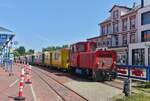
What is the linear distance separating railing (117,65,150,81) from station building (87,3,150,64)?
2573 centimetres

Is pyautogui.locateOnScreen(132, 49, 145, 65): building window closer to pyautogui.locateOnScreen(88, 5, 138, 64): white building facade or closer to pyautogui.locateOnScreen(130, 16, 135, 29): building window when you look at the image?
pyautogui.locateOnScreen(88, 5, 138, 64): white building facade

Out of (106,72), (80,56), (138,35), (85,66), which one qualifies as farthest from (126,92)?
(138,35)

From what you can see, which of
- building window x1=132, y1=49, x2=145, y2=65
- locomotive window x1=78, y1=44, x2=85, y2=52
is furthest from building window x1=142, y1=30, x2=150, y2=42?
locomotive window x1=78, y1=44, x2=85, y2=52

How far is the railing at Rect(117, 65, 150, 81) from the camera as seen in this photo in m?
26.8

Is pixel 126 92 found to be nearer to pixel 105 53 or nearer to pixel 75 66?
pixel 105 53

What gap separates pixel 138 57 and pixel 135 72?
103 ft

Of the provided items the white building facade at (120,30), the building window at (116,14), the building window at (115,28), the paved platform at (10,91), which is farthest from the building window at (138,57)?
the paved platform at (10,91)

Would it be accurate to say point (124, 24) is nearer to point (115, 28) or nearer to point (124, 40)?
point (124, 40)

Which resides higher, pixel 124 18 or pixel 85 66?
pixel 124 18

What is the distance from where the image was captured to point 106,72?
28.7m

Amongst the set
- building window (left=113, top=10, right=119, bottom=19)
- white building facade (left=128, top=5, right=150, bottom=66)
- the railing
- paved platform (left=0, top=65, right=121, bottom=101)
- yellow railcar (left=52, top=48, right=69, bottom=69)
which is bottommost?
paved platform (left=0, top=65, right=121, bottom=101)

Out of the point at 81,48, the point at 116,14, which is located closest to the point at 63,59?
the point at 81,48

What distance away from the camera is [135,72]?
28875mm

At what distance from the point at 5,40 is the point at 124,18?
30816mm
